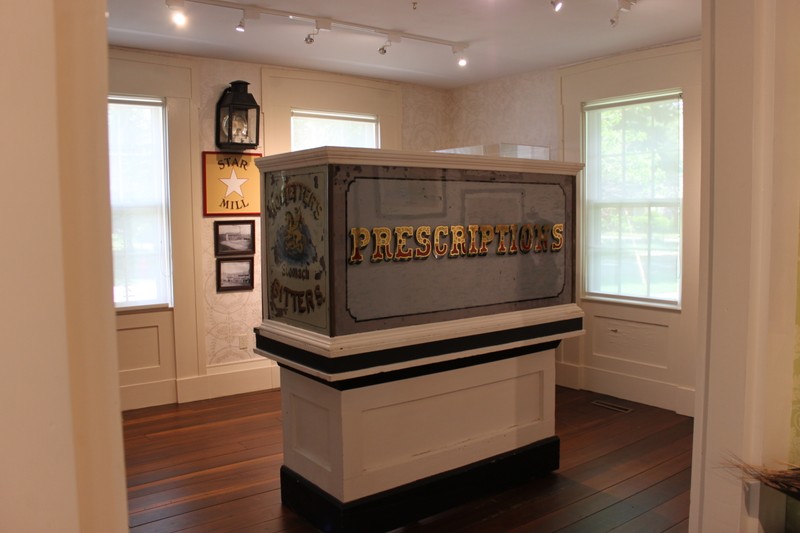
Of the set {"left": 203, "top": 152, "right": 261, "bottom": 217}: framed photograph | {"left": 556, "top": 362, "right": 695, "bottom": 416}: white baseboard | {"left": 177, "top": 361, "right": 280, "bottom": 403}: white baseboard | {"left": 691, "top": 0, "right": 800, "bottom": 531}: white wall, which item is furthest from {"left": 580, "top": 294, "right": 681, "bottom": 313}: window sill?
{"left": 691, "top": 0, "right": 800, "bottom": 531}: white wall

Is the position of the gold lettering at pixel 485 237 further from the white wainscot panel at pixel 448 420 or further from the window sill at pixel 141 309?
the window sill at pixel 141 309

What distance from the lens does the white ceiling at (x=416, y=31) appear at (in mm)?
4012

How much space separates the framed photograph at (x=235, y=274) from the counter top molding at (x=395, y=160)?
7.75 feet

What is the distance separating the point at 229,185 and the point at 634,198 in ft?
10.8

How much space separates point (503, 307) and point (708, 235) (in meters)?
1.77

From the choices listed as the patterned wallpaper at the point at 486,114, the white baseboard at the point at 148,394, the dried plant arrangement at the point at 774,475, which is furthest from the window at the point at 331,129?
the dried plant arrangement at the point at 774,475

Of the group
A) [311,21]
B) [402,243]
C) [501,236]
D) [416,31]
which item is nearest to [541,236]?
[501,236]

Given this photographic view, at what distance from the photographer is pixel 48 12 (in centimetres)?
51

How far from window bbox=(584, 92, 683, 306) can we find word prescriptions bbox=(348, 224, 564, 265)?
171 cm

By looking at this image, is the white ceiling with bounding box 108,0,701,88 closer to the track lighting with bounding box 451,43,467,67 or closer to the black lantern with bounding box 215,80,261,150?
the track lighting with bounding box 451,43,467,67

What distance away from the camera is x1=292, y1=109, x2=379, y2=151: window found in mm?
5816

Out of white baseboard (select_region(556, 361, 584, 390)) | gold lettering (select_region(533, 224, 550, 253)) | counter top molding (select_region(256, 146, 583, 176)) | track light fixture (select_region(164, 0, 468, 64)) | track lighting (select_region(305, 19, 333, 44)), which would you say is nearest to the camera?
counter top molding (select_region(256, 146, 583, 176))

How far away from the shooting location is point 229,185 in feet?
17.6

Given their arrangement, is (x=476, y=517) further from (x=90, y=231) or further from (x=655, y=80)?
(x=655, y=80)
